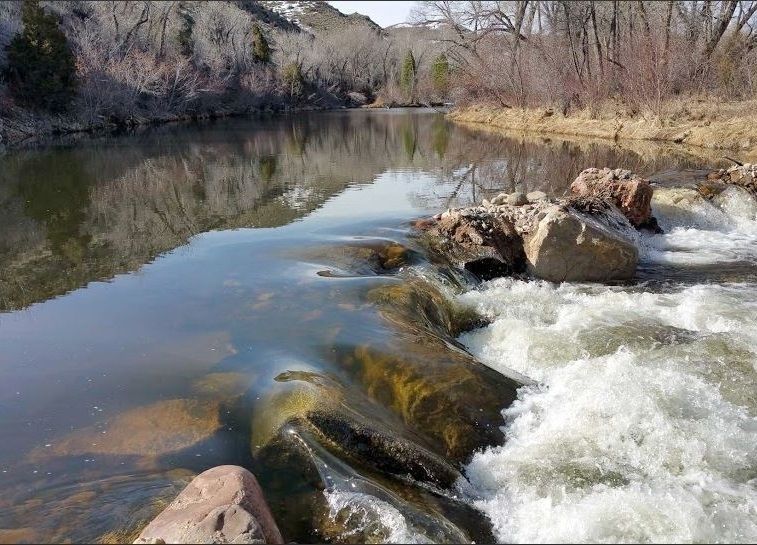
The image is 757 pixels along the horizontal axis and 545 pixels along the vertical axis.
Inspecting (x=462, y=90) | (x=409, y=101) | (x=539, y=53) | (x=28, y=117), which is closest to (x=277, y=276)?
(x=28, y=117)

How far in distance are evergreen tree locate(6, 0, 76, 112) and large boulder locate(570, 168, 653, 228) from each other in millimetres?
31428

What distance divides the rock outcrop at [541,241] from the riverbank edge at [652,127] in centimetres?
1227

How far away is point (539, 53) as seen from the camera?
3684cm

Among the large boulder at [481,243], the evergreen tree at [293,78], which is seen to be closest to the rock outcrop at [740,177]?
the large boulder at [481,243]

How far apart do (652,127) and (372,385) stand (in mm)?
24583

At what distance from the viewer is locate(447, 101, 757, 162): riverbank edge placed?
21.5 m

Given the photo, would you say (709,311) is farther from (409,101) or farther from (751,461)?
(409,101)

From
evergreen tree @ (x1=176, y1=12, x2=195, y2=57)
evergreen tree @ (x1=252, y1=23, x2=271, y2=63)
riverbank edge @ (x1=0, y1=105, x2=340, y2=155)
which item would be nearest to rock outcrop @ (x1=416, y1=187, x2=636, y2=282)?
riverbank edge @ (x1=0, y1=105, x2=340, y2=155)

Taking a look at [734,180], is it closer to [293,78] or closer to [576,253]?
[576,253]

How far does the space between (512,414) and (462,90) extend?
148ft

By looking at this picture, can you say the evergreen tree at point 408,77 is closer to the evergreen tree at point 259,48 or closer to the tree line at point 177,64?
the tree line at point 177,64

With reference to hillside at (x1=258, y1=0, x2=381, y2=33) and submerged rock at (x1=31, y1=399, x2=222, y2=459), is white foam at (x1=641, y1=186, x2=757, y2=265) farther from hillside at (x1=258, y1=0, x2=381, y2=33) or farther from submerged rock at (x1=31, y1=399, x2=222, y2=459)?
hillside at (x1=258, y1=0, x2=381, y2=33)

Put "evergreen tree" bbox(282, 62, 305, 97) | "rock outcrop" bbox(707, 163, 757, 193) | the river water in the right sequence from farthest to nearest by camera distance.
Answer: "evergreen tree" bbox(282, 62, 305, 97) → "rock outcrop" bbox(707, 163, 757, 193) → the river water

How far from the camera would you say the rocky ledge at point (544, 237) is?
9406 mm
